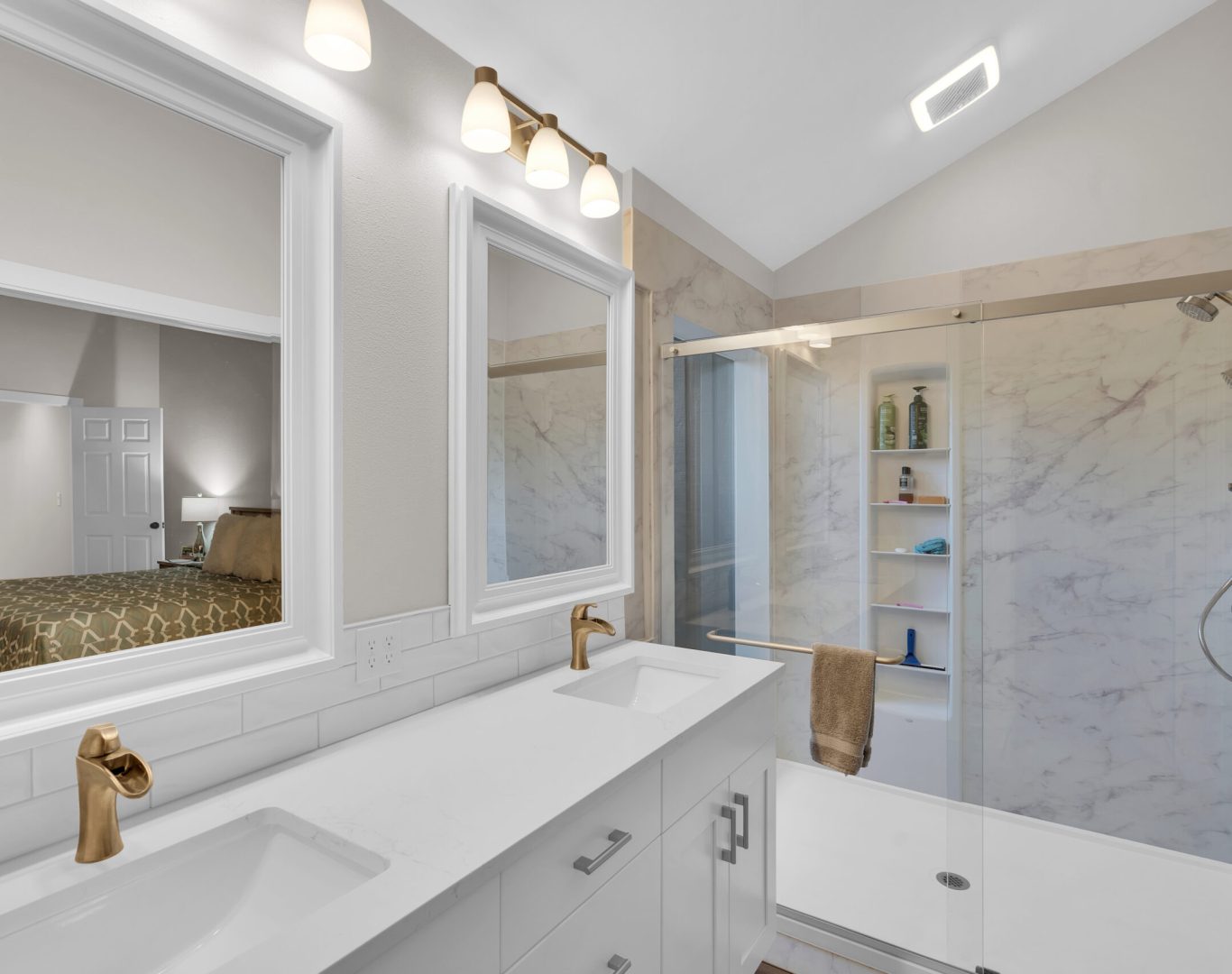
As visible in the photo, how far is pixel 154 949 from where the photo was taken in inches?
31.0

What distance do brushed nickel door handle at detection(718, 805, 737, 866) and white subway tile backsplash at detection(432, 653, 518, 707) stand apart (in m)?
0.57

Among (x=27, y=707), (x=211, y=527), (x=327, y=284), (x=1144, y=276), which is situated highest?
(x=1144, y=276)

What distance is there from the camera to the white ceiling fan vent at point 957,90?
88.8 inches

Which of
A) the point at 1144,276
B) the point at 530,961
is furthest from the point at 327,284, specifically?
the point at 1144,276

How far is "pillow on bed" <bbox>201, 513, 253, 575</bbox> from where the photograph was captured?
1.06 metres

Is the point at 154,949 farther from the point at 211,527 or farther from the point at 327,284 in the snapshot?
the point at 327,284

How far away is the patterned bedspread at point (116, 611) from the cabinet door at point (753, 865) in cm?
107

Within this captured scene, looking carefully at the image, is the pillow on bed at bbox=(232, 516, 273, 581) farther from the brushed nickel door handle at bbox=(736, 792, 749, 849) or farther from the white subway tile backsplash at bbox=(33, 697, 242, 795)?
the brushed nickel door handle at bbox=(736, 792, 749, 849)

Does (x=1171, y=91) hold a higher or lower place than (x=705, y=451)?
higher

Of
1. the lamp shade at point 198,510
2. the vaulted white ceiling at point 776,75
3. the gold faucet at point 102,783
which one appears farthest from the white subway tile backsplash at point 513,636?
the vaulted white ceiling at point 776,75

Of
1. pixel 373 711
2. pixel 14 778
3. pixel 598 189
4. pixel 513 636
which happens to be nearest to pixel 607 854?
pixel 373 711

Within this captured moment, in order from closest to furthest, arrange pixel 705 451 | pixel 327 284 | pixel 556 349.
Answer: pixel 327 284, pixel 556 349, pixel 705 451

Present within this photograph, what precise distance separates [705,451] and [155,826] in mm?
1780

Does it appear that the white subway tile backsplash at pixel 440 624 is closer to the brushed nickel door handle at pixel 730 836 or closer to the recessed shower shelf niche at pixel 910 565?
the brushed nickel door handle at pixel 730 836
